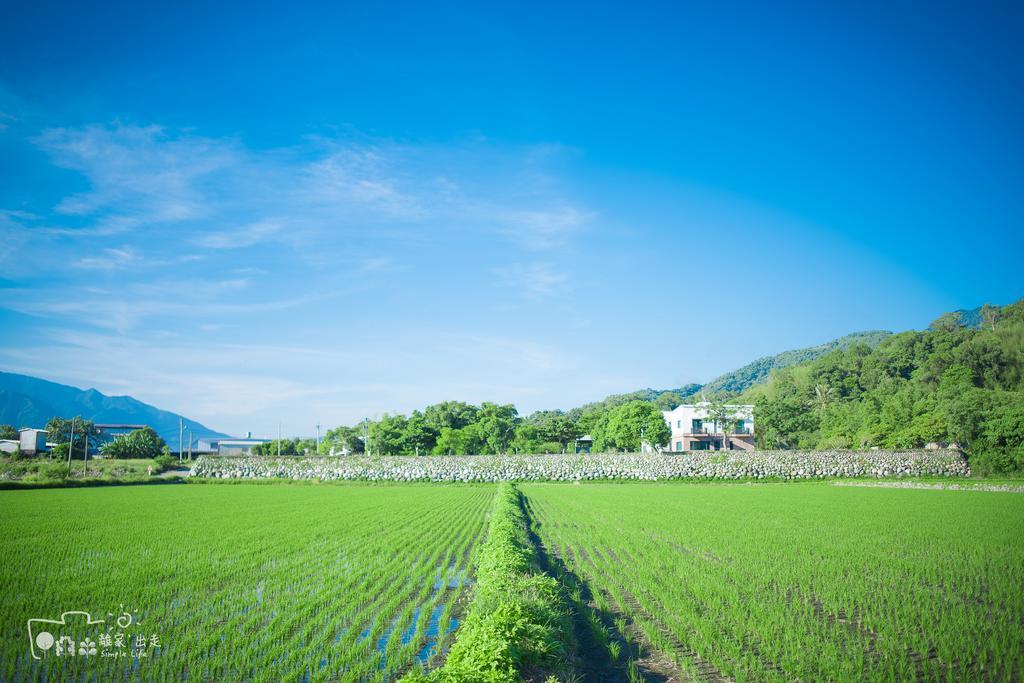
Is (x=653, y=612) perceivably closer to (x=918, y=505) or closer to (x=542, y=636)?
(x=542, y=636)

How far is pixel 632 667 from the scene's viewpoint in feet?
21.1

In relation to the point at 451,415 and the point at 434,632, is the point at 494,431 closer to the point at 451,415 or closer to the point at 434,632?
the point at 451,415

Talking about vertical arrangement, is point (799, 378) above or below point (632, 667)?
above

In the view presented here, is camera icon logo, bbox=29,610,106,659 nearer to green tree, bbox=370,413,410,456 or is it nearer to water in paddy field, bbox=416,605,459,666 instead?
water in paddy field, bbox=416,605,459,666

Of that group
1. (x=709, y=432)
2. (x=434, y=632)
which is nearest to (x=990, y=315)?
(x=709, y=432)

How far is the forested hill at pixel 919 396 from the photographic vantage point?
4010 centimetres

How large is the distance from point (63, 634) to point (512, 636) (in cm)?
600

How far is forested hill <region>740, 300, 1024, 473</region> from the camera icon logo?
47706mm

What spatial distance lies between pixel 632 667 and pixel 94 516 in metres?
Answer: 22.0

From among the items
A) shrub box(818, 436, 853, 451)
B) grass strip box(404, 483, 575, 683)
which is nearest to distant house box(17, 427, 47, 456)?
grass strip box(404, 483, 575, 683)


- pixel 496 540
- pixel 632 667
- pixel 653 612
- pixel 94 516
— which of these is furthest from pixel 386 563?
pixel 94 516

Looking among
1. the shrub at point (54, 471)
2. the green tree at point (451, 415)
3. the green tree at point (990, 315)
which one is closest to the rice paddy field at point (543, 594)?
the shrub at point (54, 471)

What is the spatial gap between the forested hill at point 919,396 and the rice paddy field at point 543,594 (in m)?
27.9

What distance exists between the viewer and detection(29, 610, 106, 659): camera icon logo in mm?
6738
